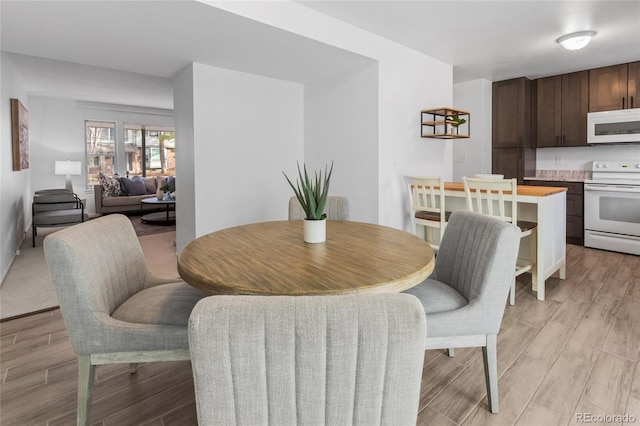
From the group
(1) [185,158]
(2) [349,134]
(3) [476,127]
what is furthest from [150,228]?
(3) [476,127]

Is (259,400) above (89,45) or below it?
below

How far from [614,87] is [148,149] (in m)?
8.67

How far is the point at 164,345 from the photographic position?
127cm

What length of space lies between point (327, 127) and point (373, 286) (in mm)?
3281

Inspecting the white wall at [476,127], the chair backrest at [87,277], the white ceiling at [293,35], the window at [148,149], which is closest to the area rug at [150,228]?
the window at [148,149]

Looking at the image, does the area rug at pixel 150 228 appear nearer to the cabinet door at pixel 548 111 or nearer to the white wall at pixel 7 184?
the white wall at pixel 7 184

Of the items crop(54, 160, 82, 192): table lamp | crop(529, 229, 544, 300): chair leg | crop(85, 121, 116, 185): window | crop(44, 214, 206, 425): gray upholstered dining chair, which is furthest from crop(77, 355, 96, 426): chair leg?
crop(85, 121, 116, 185): window

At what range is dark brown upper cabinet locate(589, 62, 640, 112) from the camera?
4238 mm

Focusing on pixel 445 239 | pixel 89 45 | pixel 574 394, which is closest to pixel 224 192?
Result: pixel 89 45

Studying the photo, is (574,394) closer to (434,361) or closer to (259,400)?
(434,361)

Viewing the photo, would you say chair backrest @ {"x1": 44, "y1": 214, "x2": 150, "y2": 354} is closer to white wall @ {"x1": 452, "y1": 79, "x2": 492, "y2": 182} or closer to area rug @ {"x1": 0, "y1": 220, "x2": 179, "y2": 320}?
area rug @ {"x1": 0, "y1": 220, "x2": 179, "y2": 320}

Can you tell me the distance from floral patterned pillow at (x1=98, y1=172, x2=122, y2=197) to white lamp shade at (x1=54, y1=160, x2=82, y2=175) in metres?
0.52

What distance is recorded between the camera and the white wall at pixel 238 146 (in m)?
3.64

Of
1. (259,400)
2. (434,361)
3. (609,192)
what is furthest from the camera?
(609,192)
